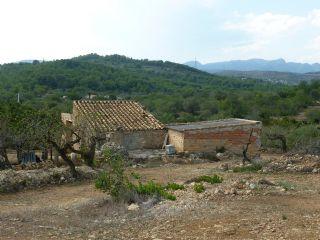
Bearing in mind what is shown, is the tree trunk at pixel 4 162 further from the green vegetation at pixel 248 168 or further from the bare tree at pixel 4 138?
the green vegetation at pixel 248 168

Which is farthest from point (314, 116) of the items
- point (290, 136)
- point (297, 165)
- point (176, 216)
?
point (176, 216)

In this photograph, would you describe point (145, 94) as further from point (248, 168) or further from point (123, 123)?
point (248, 168)

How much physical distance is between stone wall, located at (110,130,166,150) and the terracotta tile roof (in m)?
0.22

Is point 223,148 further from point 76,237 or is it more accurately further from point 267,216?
point 76,237

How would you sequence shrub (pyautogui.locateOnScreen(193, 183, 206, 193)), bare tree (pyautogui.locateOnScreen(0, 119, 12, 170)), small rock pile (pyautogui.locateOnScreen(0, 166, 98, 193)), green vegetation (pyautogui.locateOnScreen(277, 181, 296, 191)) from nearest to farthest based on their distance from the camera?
shrub (pyautogui.locateOnScreen(193, 183, 206, 193)) < green vegetation (pyautogui.locateOnScreen(277, 181, 296, 191)) < small rock pile (pyautogui.locateOnScreen(0, 166, 98, 193)) < bare tree (pyautogui.locateOnScreen(0, 119, 12, 170))

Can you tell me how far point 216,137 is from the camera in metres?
19.7

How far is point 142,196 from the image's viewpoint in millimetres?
10242

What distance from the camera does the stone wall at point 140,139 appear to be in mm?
19438

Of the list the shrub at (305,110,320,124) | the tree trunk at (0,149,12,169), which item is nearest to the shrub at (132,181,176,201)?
the tree trunk at (0,149,12,169)

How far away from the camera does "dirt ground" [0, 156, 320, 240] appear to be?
775 cm

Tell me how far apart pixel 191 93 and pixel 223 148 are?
4438 cm

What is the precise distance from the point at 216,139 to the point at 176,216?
11224mm

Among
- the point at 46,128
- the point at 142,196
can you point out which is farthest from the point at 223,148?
the point at 142,196

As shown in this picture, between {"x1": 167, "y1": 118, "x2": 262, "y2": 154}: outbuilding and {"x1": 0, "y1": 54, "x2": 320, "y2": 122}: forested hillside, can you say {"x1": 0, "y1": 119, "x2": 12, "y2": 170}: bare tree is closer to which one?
{"x1": 167, "y1": 118, "x2": 262, "y2": 154}: outbuilding
